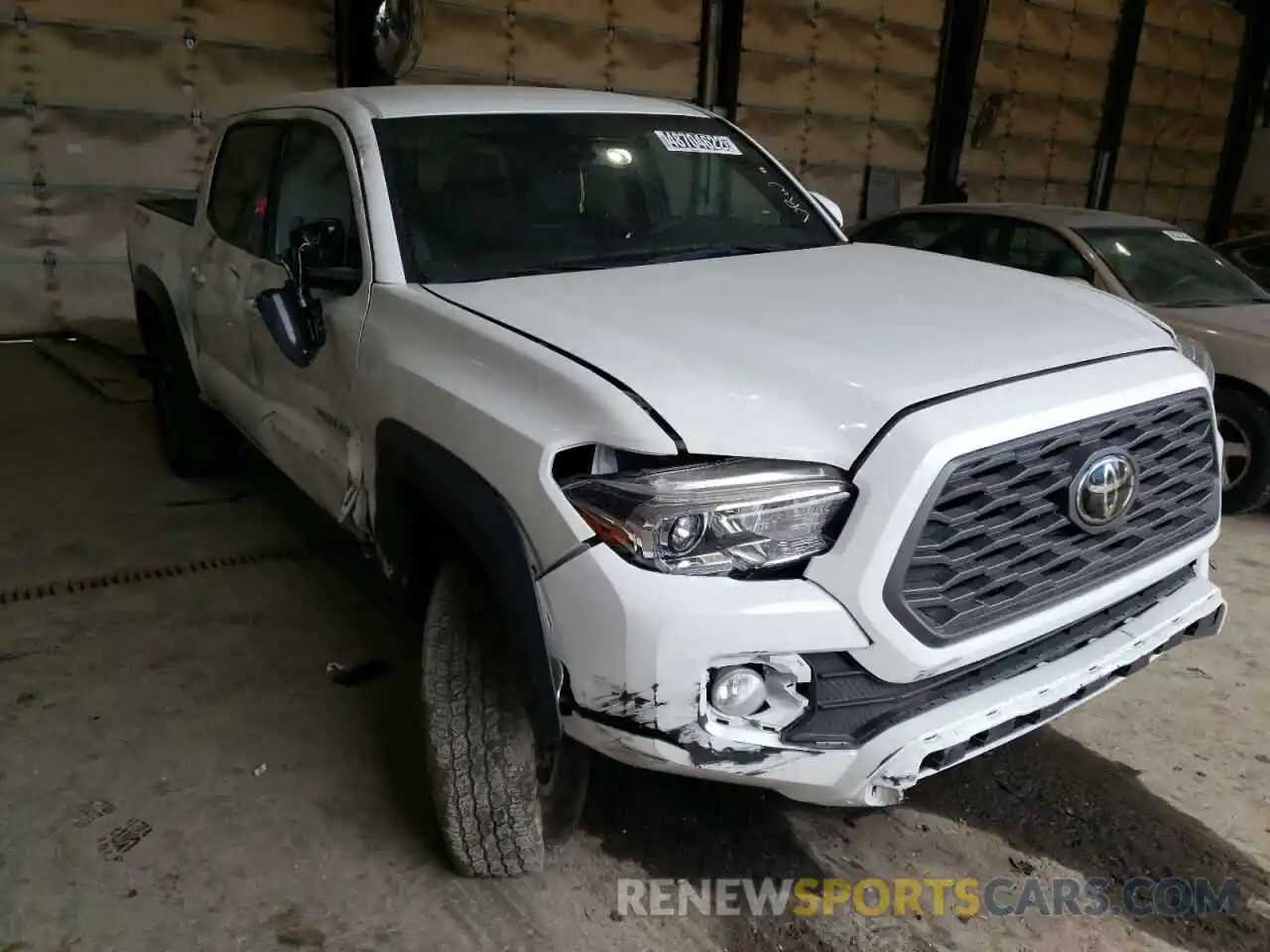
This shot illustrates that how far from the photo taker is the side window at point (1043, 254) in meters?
5.26

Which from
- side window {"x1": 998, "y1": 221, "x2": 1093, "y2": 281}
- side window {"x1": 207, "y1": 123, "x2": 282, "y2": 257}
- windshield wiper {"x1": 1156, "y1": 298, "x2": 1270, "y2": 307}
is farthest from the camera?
side window {"x1": 998, "y1": 221, "x2": 1093, "y2": 281}

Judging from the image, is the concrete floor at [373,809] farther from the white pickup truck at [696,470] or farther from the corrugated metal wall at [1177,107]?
the corrugated metal wall at [1177,107]

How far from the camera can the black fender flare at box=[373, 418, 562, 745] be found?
5.68ft

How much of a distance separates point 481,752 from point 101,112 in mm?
7711

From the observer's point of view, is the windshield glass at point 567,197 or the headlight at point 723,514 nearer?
the headlight at point 723,514

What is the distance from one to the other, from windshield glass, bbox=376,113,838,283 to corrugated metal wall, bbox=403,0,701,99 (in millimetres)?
6345

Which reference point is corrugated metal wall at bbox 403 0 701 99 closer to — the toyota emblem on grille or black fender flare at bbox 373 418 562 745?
black fender flare at bbox 373 418 562 745

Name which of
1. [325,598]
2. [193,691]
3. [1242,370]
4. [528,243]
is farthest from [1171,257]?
[193,691]

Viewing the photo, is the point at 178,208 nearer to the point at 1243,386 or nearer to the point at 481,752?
the point at 481,752

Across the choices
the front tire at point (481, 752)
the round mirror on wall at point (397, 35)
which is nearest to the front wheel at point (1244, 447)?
the front tire at point (481, 752)

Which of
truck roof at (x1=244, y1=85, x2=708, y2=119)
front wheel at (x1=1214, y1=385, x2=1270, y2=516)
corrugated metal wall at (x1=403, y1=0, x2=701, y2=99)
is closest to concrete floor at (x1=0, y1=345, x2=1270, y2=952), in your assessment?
front wheel at (x1=1214, y1=385, x2=1270, y2=516)

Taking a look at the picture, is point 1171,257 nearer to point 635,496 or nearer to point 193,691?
point 635,496

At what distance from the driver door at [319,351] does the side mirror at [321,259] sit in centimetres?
2

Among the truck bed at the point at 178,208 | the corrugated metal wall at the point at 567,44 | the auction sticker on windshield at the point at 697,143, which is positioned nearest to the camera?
the auction sticker on windshield at the point at 697,143
